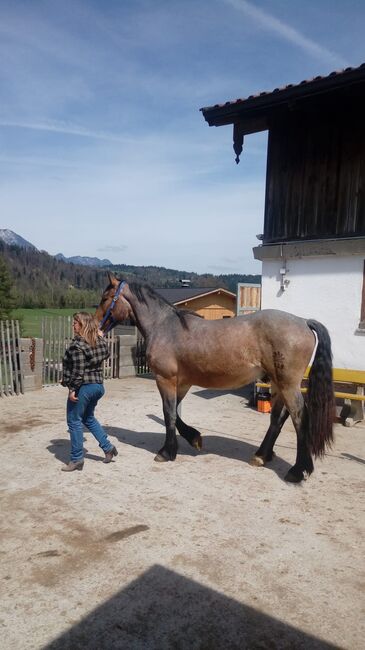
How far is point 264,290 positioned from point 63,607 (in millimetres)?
7477

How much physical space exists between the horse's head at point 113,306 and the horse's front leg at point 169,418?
1009mm

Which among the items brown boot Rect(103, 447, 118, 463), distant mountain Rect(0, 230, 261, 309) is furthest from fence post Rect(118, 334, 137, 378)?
distant mountain Rect(0, 230, 261, 309)

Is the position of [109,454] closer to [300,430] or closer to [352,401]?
[300,430]

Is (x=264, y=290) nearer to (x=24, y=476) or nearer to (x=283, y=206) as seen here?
(x=283, y=206)

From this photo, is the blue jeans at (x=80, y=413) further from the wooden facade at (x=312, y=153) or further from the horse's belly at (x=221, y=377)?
the wooden facade at (x=312, y=153)

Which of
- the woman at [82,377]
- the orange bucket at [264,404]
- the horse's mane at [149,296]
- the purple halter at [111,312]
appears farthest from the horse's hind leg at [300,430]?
the orange bucket at [264,404]

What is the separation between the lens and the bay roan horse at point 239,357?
16.1 feet

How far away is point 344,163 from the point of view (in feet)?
27.7

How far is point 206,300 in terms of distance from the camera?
2162 centimetres

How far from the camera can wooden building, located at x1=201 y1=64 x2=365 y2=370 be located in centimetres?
824

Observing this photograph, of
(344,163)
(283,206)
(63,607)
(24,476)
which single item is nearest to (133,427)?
(24,476)

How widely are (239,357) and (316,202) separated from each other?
5101 millimetres

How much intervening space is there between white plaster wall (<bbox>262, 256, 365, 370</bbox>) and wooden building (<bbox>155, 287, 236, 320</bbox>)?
9.93 m

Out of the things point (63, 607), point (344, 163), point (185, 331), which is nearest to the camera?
point (63, 607)
